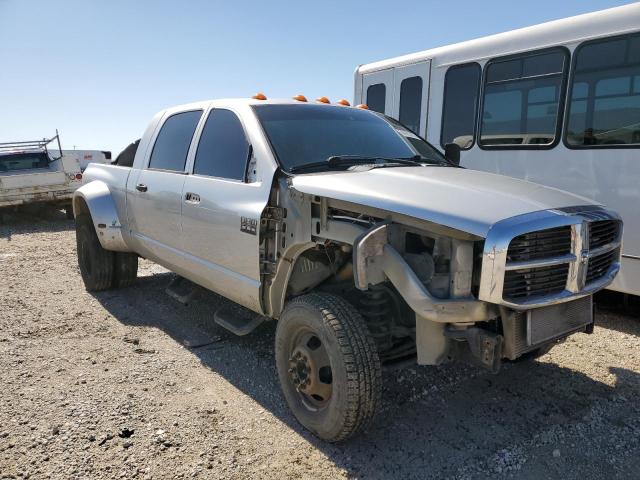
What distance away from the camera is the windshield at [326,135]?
3.41 metres

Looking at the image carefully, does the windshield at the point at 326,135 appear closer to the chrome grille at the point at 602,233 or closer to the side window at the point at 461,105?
the chrome grille at the point at 602,233

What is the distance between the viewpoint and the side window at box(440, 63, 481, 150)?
620cm

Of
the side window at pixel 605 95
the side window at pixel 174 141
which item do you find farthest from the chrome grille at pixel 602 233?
the side window at pixel 174 141

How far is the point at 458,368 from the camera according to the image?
382 cm

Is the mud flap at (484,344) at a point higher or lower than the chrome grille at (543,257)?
lower

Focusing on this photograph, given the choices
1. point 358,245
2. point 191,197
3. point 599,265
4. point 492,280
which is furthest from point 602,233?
point 191,197

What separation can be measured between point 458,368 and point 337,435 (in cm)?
143

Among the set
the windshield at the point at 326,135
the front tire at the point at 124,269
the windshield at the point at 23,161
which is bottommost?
the front tire at the point at 124,269

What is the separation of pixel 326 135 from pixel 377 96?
14.2 feet

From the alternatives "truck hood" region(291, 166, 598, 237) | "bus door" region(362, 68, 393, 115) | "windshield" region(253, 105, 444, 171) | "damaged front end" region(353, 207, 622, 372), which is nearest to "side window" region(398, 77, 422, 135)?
"bus door" region(362, 68, 393, 115)

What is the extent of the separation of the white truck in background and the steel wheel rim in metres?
10.8

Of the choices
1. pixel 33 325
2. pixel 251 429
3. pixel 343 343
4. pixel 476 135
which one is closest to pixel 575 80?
pixel 476 135

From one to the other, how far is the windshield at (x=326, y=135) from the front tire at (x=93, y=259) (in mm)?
2984

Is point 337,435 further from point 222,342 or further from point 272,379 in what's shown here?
point 222,342
